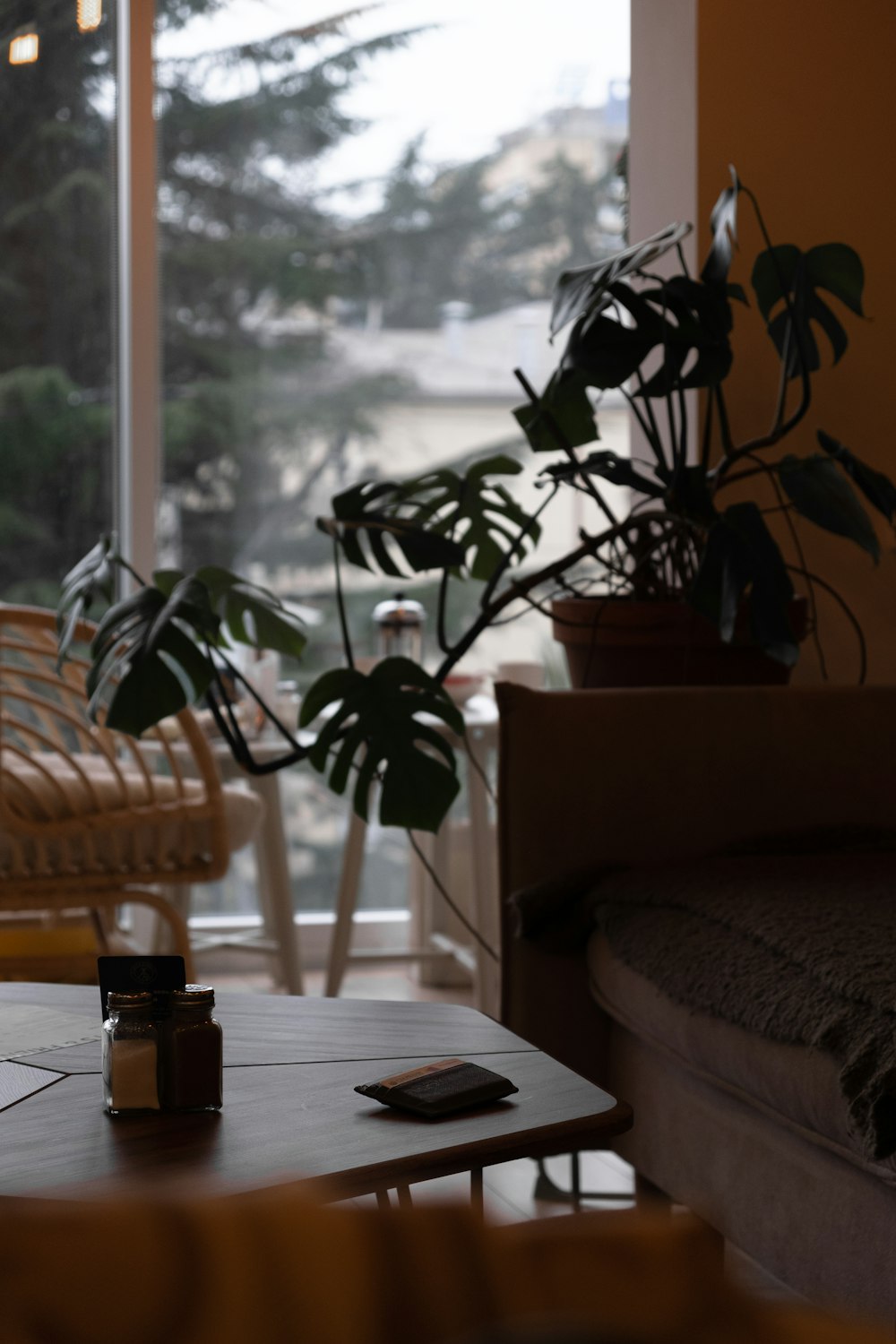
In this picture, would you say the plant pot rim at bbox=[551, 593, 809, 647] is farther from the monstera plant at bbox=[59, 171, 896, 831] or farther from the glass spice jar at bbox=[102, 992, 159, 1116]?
the glass spice jar at bbox=[102, 992, 159, 1116]

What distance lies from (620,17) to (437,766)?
2.53 meters

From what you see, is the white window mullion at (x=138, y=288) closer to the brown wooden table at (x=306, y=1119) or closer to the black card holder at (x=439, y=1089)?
the brown wooden table at (x=306, y=1119)

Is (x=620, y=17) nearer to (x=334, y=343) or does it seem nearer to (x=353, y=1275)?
(x=334, y=343)

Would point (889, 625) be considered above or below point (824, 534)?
below

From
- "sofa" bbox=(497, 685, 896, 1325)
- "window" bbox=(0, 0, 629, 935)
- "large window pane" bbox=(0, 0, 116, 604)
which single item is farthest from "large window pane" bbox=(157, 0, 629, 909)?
"sofa" bbox=(497, 685, 896, 1325)

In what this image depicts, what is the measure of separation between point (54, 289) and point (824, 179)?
1944mm

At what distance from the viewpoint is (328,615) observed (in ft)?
12.3

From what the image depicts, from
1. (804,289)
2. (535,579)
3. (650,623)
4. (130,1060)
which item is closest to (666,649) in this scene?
(650,623)

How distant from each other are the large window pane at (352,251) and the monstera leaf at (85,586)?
1.18 m

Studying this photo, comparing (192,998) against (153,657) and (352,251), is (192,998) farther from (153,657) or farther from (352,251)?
(352,251)

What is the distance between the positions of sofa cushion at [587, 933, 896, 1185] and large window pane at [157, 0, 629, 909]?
6.54 ft

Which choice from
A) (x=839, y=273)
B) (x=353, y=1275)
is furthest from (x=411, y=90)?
(x=353, y=1275)

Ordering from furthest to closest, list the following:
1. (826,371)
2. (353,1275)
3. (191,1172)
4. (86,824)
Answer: (826,371) < (86,824) < (191,1172) < (353,1275)

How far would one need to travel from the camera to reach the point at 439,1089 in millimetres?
1203
